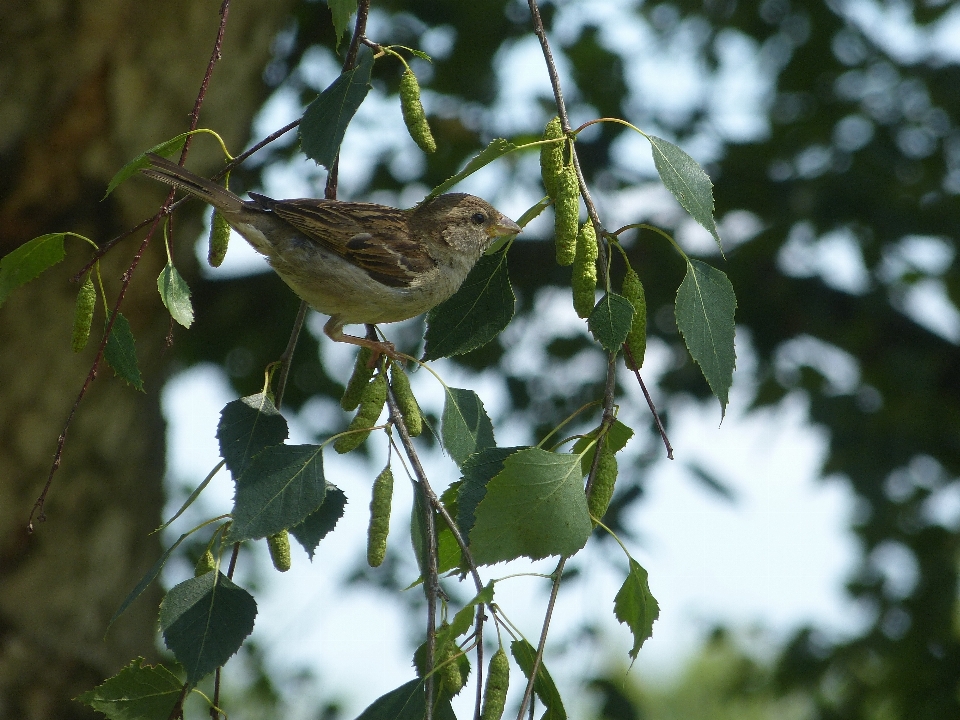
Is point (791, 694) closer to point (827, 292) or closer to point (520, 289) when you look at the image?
point (827, 292)

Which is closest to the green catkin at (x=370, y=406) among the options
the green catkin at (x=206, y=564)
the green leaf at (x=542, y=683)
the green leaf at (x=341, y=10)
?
the green catkin at (x=206, y=564)

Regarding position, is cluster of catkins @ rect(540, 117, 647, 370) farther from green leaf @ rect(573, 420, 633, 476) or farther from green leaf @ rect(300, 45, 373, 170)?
green leaf @ rect(300, 45, 373, 170)

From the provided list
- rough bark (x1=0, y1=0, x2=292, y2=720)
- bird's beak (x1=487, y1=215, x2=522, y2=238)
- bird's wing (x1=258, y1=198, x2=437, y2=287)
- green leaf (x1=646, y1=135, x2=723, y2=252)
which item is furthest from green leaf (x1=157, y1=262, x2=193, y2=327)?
rough bark (x1=0, y1=0, x2=292, y2=720)

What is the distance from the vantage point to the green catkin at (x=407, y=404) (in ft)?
7.82

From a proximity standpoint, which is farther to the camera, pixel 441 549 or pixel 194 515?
pixel 194 515

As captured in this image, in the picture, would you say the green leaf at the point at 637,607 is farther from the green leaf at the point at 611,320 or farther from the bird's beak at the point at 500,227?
the bird's beak at the point at 500,227

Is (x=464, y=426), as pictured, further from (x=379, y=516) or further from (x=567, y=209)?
→ (x=567, y=209)

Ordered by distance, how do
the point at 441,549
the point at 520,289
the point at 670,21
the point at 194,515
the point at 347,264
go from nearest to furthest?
1. the point at 441,549
2. the point at 347,264
3. the point at 520,289
4. the point at 670,21
5. the point at 194,515

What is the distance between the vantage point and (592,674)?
599cm

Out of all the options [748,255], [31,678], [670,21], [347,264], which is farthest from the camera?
[670,21]

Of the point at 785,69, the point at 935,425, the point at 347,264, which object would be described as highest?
the point at 347,264

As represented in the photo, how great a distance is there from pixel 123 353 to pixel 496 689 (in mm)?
1163

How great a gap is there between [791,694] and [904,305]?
9.31 ft

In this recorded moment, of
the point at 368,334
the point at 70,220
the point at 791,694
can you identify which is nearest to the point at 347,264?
the point at 368,334
